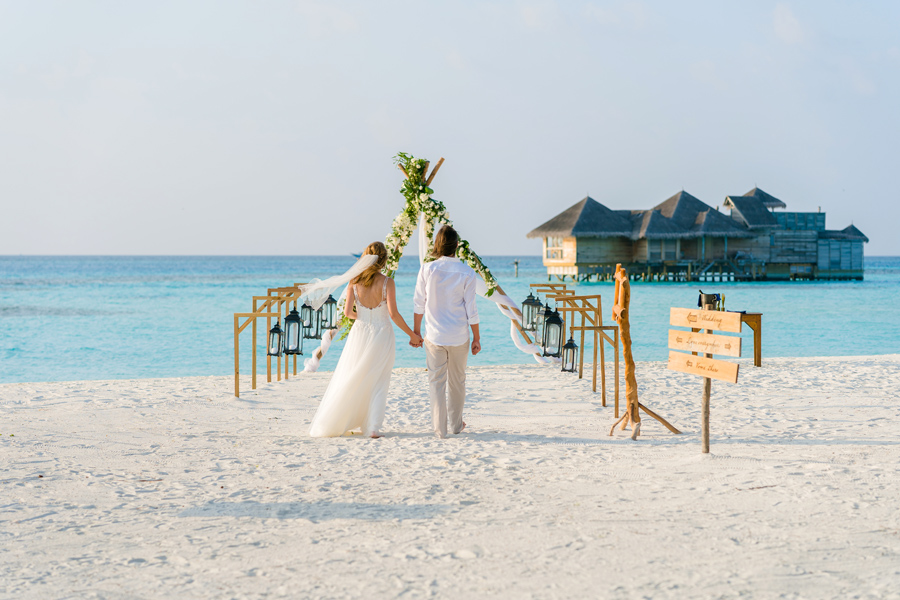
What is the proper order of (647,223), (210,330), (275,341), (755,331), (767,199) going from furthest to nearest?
(767,199), (647,223), (210,330), (755,331), (275,341)

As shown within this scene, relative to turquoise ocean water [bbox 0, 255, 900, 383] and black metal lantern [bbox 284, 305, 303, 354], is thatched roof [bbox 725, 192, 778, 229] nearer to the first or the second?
turquoise ocean water [bbox 0, 255, 900, 383]

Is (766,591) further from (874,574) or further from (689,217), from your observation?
(689,217)

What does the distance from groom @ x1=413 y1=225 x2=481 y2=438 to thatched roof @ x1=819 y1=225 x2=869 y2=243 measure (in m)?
45.3

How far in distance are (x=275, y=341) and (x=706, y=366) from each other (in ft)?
15.1

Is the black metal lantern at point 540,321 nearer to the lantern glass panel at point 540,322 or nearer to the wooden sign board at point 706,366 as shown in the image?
the lantern glass panel at point 540,322

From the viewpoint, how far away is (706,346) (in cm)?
493

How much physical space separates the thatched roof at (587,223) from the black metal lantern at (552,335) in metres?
31.9

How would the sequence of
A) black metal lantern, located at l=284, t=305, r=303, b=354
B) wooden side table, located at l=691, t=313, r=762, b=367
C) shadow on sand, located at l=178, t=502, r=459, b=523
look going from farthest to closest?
1. wooden side table, located at l=691, t=313, r=762, b=367
2. black metal lantern, located at l=284, t=305, r=303, b=354
3. shadow on sand, located at l=178, t=502, r=459, b=523

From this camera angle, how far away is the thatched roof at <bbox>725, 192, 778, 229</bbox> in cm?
4125

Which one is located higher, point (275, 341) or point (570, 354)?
point (275, 341)

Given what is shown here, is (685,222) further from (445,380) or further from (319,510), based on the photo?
(319,510)

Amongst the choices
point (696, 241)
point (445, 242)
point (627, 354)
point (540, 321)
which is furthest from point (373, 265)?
point (696, 241)

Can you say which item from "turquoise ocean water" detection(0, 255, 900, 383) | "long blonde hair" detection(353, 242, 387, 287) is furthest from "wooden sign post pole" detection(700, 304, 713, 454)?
"turquoise ocean water" detection(0, 255, 900, 383)

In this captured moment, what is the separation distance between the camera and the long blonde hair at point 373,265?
538 centimetres
